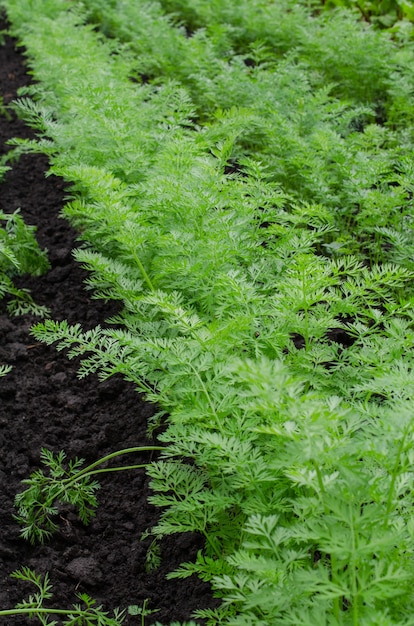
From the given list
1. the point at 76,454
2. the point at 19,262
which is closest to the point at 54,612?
the point at 76,454

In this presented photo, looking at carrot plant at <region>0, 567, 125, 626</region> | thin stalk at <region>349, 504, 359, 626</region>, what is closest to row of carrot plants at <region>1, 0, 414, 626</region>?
thin stalk at <region>349, 504, 359, 626</region>

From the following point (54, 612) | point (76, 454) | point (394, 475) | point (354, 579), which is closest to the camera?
point (354, 579)

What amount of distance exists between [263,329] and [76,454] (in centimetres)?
103

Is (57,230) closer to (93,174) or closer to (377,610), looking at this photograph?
(93,174)

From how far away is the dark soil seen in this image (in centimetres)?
231

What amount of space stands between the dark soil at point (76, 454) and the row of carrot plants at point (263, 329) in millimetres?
97

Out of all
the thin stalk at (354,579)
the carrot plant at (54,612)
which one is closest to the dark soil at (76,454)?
the carrot plant at (54,612)

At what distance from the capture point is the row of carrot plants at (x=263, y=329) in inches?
64.0

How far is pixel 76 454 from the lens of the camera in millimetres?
2852

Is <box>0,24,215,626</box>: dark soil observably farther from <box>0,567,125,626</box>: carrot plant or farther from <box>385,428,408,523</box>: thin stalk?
<box>385,428,408,523</box>: thin stalk

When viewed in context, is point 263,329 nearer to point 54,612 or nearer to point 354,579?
point 354,579

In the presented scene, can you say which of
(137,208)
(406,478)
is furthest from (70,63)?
(406,478)

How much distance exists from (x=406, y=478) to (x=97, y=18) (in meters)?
7.98

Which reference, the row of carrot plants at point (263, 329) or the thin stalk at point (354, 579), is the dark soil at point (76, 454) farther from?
the thin stalk at point (354, 579)
